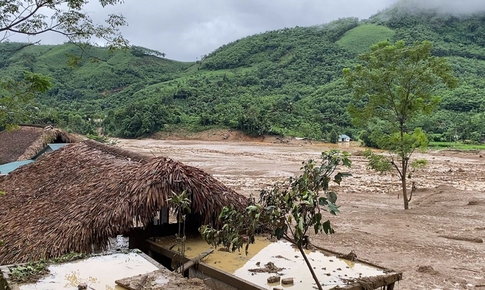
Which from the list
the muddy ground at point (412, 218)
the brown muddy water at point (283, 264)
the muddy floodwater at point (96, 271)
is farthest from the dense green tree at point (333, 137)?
the muddy floodwater at point (96, 271)

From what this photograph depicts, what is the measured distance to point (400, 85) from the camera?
1427cm

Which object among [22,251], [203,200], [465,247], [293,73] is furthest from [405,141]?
[293,73]

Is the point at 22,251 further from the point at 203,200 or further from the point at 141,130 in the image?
the point at 141,130

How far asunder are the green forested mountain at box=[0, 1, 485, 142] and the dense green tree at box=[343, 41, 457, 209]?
3058cm

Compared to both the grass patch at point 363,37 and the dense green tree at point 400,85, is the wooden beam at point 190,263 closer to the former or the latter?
the dense green tree at point 400,85

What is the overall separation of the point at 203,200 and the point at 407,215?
33.4 ft

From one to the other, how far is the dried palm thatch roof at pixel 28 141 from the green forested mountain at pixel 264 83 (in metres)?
23.3

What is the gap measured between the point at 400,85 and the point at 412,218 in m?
4.39

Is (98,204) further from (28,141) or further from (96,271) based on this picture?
(28,141)

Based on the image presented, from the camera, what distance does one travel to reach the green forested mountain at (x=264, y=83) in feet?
174

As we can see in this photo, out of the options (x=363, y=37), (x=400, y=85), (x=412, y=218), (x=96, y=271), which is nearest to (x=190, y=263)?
(x=96, y=271)

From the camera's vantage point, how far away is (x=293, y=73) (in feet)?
261

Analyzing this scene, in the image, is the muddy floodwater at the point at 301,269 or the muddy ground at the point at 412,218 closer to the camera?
the muddy floodwater at the point at 301,269

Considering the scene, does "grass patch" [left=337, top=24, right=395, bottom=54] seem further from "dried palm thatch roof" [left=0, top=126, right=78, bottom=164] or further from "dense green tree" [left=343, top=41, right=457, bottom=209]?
"dried palm thatch roof" [left=0, top=126, right=78, bottom=164]
